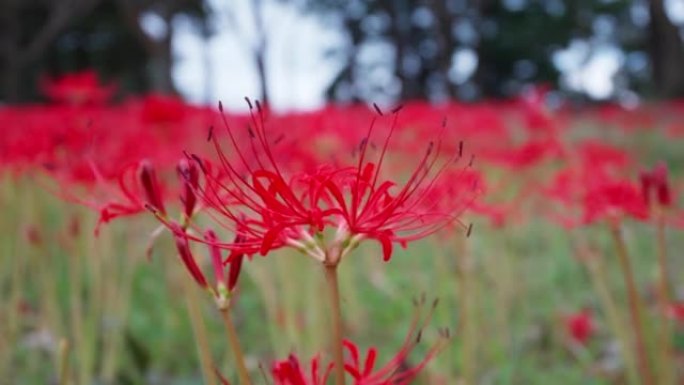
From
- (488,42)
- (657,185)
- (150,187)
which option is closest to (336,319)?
(150,187)

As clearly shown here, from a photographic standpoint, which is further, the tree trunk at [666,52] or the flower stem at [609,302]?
the tree trunk at [666,52]

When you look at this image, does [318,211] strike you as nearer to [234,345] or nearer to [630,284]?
[234,345]

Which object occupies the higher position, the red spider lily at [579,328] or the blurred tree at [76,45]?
the blurred tree at [76,45]

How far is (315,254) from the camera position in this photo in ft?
2.40

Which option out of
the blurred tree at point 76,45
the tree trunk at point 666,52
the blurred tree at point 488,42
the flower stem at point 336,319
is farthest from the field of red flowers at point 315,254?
the blurred tree at point 488,42

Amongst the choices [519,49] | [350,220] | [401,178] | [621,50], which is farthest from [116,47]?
[350,220]

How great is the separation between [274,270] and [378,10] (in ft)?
48.9

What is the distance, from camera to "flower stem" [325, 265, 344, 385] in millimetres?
695

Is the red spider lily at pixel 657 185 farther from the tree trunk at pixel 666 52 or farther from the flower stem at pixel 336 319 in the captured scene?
the tree trunk at pixel 666 52

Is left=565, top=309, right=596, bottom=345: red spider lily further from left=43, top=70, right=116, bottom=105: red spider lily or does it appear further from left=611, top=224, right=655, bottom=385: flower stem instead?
left=43, top=70, right=116, bottom=105: red spider lily

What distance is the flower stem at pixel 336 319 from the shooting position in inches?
27.4

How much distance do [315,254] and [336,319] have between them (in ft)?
0.21

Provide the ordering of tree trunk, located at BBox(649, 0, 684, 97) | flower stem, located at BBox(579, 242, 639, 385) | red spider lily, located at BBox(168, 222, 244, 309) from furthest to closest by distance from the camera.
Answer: tree trunk, located at BBox(649, 0, 684, 97) → flower stem, located at BBox(579, 242, 639, 385) → red spider lily, located at BBox(168, 222, 244, 309)

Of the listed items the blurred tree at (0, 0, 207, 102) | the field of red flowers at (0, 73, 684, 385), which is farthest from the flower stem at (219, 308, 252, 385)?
the blurred tree at (0, 0, 207, 102)
